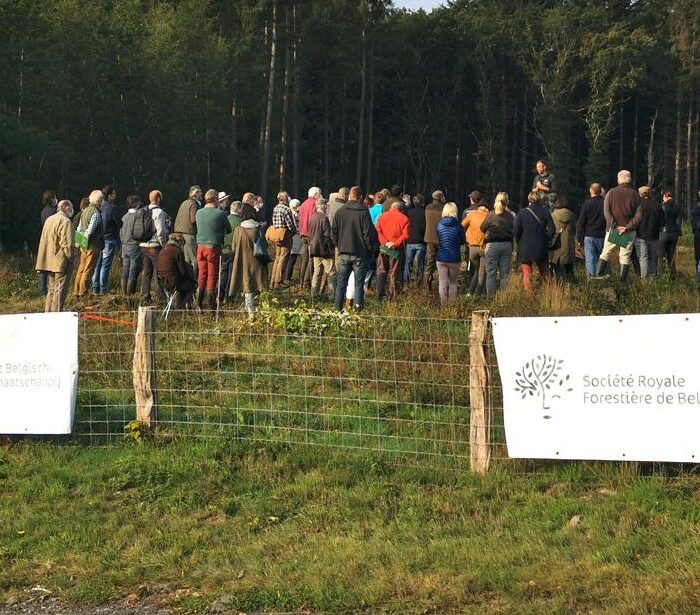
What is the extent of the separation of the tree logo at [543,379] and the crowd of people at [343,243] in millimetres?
7334

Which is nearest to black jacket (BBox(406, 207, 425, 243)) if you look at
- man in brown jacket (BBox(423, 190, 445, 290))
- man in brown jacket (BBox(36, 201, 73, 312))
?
man in brown jacket (BBox(423, 190, 445, 290))

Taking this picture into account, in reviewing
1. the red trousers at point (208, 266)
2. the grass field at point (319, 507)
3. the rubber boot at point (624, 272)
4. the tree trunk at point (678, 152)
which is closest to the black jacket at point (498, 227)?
the rubber boot at point (624, 272)

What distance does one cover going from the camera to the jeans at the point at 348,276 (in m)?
15.6

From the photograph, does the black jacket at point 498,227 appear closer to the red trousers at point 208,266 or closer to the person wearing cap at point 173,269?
the red trousers at point 208,266

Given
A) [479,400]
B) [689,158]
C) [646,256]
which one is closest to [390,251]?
[646,256]

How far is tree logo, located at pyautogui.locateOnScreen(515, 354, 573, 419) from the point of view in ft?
26.7

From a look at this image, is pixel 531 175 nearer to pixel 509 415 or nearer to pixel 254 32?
pixel 254 32

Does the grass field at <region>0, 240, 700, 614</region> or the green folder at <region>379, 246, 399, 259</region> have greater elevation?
the green folder at <region>379, 246, 399, 259</region>

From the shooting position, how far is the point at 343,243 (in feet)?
50.9

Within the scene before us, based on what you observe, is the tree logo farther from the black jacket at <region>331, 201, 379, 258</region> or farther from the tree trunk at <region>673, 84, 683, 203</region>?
the tree trunk at <region>673, 84, 683, 203</region>

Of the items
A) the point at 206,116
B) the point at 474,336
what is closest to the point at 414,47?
the point at 206,116

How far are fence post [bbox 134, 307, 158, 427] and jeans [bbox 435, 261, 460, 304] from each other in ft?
24.0

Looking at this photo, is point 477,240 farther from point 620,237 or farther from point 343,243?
point 343,243

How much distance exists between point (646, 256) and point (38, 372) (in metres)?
10.9
